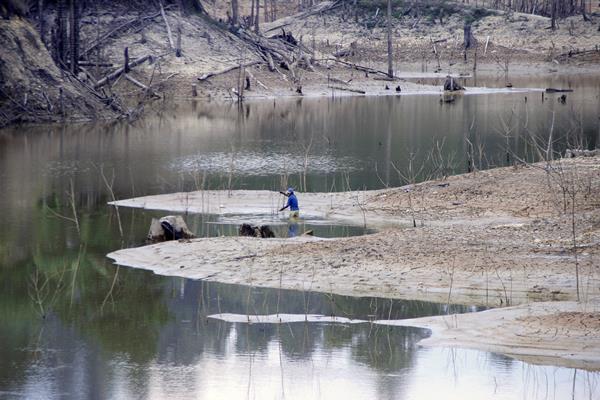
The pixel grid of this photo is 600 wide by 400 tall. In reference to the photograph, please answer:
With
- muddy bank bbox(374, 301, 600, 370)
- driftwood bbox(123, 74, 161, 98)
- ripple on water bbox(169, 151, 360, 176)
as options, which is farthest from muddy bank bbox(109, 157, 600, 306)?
driftwood bbox(123, 74, 161, 98)

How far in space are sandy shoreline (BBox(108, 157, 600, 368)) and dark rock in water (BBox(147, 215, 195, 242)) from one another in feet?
1.39

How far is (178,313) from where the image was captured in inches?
631

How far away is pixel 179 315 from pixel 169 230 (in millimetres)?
4729

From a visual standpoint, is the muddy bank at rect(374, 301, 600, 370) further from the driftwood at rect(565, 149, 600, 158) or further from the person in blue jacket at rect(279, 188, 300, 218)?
the driftwood at rect(565, 149, 600, 158)

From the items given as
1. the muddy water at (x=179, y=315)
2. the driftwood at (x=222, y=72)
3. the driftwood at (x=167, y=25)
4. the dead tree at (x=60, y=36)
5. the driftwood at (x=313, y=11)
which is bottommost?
the muddy water at (x=179, y=315)

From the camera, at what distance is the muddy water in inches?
499

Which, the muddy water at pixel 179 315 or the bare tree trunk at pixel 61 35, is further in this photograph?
the bare tree trunk at pixel 61 35

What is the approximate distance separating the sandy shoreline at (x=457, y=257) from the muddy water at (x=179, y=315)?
0.48m

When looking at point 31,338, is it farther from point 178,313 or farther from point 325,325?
point 325,325

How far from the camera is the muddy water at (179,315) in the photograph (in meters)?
12.7

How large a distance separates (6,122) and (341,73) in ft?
87.9

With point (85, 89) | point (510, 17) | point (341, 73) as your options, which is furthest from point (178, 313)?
point (510, 17)

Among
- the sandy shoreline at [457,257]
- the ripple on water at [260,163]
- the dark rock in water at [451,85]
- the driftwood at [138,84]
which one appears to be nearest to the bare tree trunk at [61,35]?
the driftwood at [138,84]

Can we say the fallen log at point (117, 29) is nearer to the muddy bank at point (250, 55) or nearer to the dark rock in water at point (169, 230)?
the muddy bank at point (250, 55)
